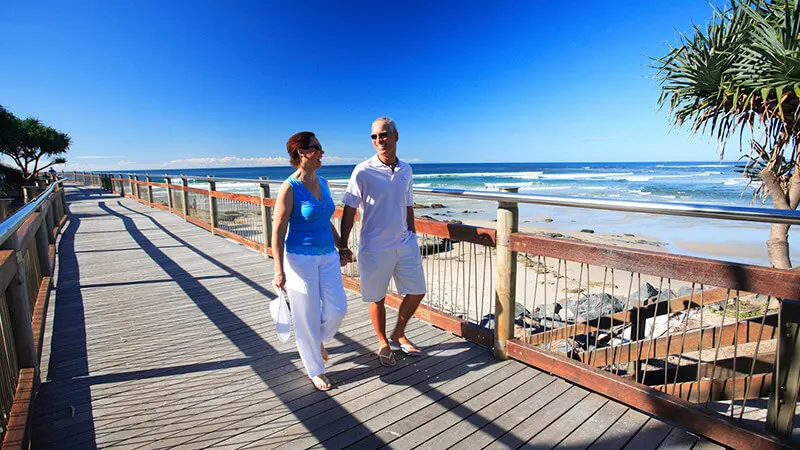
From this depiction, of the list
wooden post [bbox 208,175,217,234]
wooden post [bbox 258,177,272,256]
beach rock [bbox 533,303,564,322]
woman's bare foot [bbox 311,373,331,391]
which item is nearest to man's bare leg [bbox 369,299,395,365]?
woman's bare foot [bbox 311,373,331,391]

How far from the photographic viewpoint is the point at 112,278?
4758mm

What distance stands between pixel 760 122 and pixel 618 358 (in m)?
3.76

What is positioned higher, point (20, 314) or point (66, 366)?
point (20, 314)

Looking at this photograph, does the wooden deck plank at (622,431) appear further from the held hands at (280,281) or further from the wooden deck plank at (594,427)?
the held hands at (280,281)

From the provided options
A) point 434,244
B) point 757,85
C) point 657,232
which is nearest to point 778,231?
point 757,85

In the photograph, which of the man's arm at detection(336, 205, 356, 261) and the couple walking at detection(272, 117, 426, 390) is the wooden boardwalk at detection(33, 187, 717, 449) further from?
the man's arm at detection(336, 205, 356, 261)

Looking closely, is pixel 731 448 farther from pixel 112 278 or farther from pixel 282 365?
pixel 112 278

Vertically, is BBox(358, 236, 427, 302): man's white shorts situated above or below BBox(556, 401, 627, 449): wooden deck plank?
above

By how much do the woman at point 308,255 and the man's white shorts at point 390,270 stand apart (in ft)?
0.79

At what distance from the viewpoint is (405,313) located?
9.05 ft

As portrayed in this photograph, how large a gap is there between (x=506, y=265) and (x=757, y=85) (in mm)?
4730

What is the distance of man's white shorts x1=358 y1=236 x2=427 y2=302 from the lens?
2559 mm

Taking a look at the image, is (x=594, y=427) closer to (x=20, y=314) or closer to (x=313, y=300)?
(x=313, y=300)

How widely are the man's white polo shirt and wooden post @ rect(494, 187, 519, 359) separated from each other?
0.61 m
